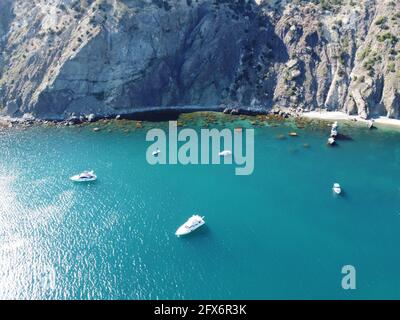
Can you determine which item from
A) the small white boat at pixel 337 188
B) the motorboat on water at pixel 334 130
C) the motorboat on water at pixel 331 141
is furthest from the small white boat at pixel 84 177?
the motorboat on water at pixel 334 130

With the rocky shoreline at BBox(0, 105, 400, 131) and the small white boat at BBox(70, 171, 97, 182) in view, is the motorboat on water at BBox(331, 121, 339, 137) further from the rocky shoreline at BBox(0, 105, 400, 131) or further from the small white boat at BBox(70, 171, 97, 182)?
the small white boat at BBox(70, 171, 97, 182)

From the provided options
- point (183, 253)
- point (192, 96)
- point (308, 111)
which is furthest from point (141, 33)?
point (183, 253)

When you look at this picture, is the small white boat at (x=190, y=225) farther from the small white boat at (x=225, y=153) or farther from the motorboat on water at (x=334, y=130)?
the motorboat on water at (x=334, y=130)

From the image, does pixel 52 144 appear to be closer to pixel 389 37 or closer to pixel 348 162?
pixel 348 162

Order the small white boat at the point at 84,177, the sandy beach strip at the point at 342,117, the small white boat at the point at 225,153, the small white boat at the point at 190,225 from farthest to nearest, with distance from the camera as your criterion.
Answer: the sandy beach strip at the point at 342,117 < the small white boat at the point at 225,153 < the small white boat at the point at 84,177 < the small white boat at the point at 190,225

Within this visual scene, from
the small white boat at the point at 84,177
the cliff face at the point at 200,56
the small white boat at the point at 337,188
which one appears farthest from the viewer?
the cliff face at the point at 200,56
